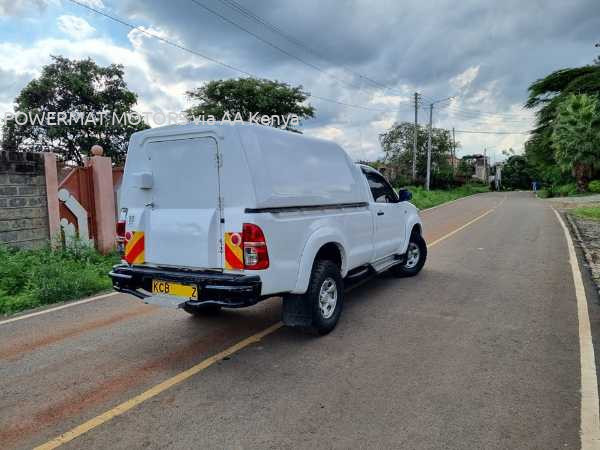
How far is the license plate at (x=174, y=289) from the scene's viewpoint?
→ 412cm

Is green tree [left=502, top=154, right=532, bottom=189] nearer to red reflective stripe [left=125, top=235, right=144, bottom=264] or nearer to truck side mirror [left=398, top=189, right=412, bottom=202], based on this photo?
truck side mirror [left=398, top=189, right=412, bottom=202]

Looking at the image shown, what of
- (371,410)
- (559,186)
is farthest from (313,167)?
(559,186)

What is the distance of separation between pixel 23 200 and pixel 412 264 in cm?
730

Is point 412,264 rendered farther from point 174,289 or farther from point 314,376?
point 174,289

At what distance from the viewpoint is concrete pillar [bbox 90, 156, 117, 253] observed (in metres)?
9.84

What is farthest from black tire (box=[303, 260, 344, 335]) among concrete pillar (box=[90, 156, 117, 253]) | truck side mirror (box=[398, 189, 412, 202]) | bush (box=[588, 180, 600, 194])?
bush (box=[588, 180, 600, 194])

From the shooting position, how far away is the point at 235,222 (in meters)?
4.03

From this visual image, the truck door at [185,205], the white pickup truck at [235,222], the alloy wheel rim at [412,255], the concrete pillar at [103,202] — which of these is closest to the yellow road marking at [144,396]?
the white pickup truck at [235,222]

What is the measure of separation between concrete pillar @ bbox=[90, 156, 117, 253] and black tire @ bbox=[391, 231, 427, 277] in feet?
21.0

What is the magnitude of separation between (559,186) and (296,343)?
45162 mm

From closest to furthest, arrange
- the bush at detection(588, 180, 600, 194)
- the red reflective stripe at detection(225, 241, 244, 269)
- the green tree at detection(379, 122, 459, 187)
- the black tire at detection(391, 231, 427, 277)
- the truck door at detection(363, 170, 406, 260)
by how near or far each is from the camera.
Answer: the red reflective stripe at detection(225, 241, 244, 269) < the truck door at detection(363, 170, 406, 260) < the black tire at detection(391, 231, 427, 277) < the bush at detection(588, 180, 600, 194) < the green tree at detection(379, 122, 459, 187)

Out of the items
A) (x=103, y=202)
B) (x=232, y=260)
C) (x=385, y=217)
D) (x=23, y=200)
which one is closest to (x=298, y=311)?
(x=232, y=260)

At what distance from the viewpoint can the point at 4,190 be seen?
318 inches

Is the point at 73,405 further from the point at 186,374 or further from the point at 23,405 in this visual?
the point at 186,374
